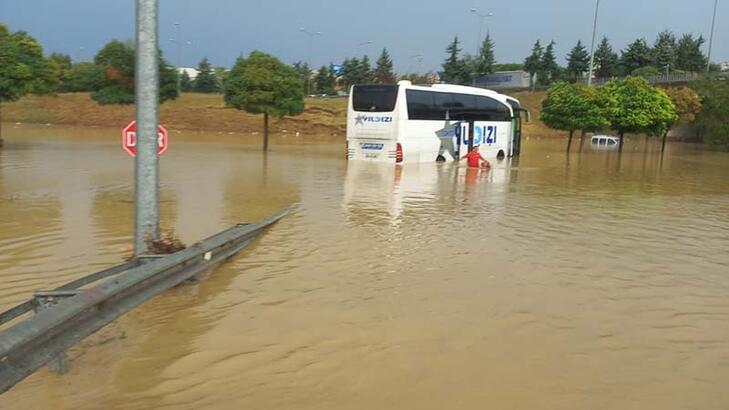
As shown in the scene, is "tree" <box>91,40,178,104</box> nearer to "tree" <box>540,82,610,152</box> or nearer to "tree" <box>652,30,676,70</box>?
"tree" <box>540,82,610,152</box>

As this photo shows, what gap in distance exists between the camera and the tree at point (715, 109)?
170 ft

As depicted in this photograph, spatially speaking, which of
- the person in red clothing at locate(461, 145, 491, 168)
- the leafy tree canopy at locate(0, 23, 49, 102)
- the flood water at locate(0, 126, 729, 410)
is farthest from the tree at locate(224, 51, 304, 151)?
the flood water at locate(0, 126, 729, 410)

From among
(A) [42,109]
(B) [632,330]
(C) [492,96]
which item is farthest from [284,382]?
(A) [42,109]

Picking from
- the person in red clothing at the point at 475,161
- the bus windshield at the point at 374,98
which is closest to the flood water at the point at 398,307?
the person in red clothing at the point at 475,161

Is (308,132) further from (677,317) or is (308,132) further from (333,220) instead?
(677,317)

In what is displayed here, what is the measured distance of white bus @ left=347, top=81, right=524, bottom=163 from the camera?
24422mm

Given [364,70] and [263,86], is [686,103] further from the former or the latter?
[364,70]

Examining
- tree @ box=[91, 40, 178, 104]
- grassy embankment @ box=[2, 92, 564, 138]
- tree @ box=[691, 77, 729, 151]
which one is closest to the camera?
tree @ box=[91, 40, 178, 104]

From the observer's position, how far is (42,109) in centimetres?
6956

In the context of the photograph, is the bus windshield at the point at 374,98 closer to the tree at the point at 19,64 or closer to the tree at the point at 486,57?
the tree at the point at 19,64

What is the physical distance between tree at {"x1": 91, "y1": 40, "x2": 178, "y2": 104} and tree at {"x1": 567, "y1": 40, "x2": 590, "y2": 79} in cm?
6960

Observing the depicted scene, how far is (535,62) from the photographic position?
102m

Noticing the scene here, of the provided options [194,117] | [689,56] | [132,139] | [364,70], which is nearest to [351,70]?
[364,70]

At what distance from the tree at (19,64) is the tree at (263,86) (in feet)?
30.3
